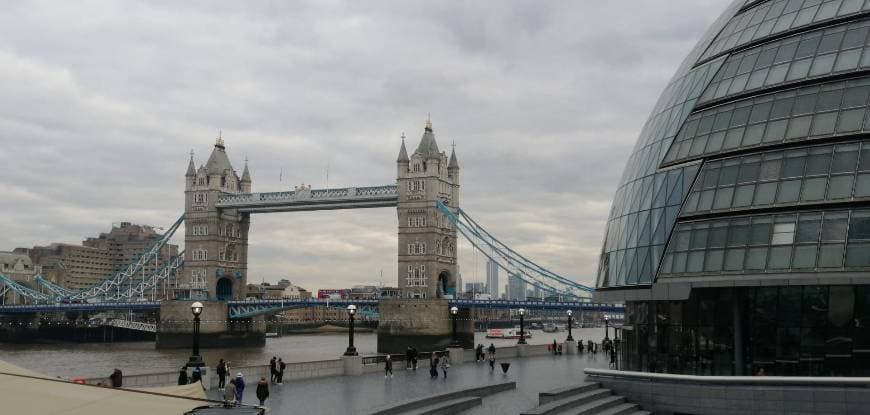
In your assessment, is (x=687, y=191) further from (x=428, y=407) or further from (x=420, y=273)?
(x=420, y=273)

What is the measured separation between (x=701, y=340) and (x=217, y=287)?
11143 cm

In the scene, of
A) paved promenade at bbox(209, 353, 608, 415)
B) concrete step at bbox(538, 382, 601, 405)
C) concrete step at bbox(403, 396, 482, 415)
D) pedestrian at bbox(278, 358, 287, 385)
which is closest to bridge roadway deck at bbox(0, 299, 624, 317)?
paved promenade at bbox(209, 353, 608, 415)

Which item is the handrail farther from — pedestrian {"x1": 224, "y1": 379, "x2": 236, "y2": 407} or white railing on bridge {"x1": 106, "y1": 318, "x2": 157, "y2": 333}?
white railing on bridge {"x1": 106, "y1": 318, "x2": 157, "y2": 333}

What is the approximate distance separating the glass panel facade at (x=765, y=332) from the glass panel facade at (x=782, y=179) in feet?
9.04

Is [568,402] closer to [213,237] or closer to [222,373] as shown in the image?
[222,373]

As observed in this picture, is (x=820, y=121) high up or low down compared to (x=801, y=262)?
up

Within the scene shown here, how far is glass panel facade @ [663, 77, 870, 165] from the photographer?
26.4m

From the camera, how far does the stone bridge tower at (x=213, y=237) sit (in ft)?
420

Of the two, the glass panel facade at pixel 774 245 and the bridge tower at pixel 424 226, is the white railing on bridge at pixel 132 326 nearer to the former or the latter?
the bridge tower at pixel 424 226

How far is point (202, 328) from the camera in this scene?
118 m

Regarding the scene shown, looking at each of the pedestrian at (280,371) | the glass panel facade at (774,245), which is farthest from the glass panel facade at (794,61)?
the pedestrian at (280,371)

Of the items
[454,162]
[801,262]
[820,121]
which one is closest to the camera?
[801,262]

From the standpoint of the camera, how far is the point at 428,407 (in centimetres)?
2550

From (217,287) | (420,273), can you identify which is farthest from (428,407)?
(217,287)
